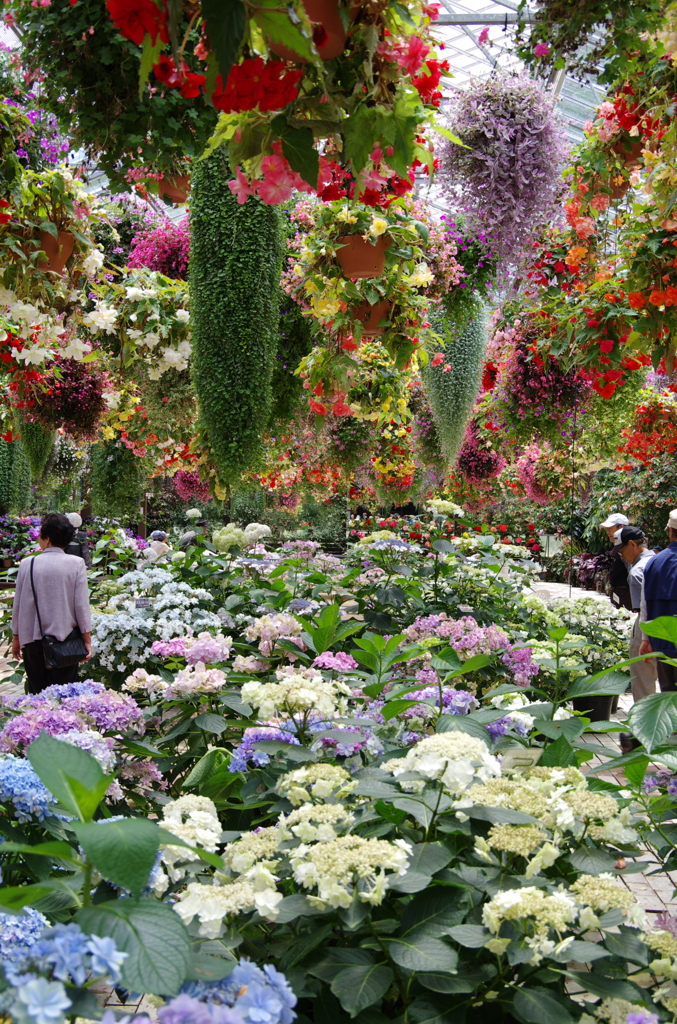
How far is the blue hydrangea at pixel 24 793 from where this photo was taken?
0.90 metres

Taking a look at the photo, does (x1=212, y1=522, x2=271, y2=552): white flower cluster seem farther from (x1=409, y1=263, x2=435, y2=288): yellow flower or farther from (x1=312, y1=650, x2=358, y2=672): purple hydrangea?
(x1=312, y1=650, x2=358, y2=672): purple hydrangea

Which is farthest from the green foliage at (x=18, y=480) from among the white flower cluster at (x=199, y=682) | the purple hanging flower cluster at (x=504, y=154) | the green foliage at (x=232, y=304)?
the white flower cluster at (x=199, y=682)

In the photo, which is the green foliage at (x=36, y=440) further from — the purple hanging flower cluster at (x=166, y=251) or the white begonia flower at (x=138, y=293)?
the white begonia flower at (x=138, y=293)

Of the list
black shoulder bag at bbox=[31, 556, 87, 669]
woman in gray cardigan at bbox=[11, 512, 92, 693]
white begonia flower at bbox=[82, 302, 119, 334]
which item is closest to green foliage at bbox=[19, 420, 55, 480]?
white begonia flower at bbox=[82, 302, 119, 334]

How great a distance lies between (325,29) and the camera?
94cm

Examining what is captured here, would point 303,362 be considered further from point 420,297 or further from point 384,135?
point 384,135

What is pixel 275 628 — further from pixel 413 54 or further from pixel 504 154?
pixel 504 154

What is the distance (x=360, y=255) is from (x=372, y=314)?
283 mm

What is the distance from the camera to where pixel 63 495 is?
43.0 ft

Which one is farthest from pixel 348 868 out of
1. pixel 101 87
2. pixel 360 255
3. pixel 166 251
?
pixel 166 251

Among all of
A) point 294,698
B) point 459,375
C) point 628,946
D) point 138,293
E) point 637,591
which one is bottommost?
point 637,591

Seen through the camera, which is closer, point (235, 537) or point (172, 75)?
point (172, 75)

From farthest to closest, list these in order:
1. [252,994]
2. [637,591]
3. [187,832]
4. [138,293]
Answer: [637,591]
[138,293]
[187,832]
[252,994]

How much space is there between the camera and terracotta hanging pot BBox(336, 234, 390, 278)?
7.97 ft
